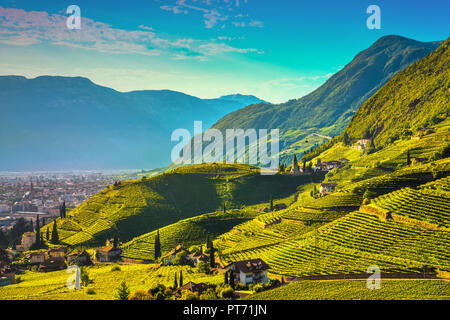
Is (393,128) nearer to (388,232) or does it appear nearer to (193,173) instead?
(193,173)

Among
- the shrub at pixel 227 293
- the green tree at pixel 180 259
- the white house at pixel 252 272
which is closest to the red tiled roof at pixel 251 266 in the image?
the white house at pixel 252 272

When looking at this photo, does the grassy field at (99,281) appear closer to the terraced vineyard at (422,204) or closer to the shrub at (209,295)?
the shrub at (209,295)

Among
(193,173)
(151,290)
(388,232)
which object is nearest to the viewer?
(151,290)

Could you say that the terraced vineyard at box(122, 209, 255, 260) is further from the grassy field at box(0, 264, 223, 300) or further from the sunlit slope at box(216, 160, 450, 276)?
the sunlit slope at box(216, 160, 450, 276)

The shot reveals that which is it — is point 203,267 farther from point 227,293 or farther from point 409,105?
point 409,105

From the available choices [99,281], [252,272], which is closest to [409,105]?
[252,272]
